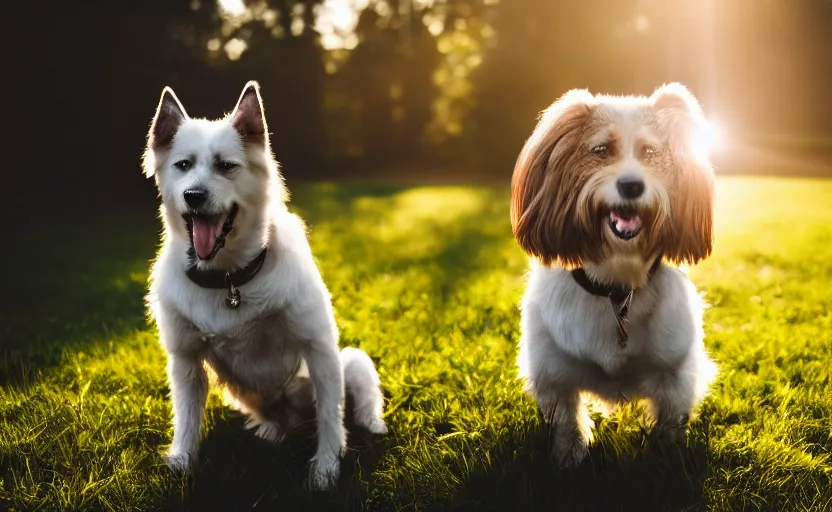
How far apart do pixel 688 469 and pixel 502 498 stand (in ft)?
2.64

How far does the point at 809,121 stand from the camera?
26.3 meters

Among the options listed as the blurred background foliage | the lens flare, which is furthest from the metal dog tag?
the blurred background foliage

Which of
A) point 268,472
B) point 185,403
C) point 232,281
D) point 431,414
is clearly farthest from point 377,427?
point 232,281

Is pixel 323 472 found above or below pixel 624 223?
below

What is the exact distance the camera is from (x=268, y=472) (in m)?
3.29

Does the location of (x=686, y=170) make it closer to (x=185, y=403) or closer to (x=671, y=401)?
(x=671, y=401)

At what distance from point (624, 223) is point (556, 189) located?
0.29 meters

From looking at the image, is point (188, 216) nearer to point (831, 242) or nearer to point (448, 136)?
point (831, 242)

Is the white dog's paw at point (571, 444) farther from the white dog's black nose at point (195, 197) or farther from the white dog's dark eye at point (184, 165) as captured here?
the white dog's dark eye at point (184, 165)

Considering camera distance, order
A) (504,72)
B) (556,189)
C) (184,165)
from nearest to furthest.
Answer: (556,189) → (184,165) → (504,72)

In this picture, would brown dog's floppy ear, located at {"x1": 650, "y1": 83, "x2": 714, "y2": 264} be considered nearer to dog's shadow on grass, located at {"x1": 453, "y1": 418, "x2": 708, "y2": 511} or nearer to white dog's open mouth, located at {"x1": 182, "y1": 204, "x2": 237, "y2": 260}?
dog's shadow on grass, located at {"x1": 453, "y1": 418, "x2": 708, "y2": 511}

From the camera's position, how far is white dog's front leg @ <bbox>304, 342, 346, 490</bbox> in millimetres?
3285

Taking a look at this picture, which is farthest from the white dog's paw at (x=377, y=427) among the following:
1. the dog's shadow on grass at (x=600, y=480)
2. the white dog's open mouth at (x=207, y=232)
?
the white dog's open mouth at (x=207, y=232)

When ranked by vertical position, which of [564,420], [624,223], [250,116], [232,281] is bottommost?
[564,420]
